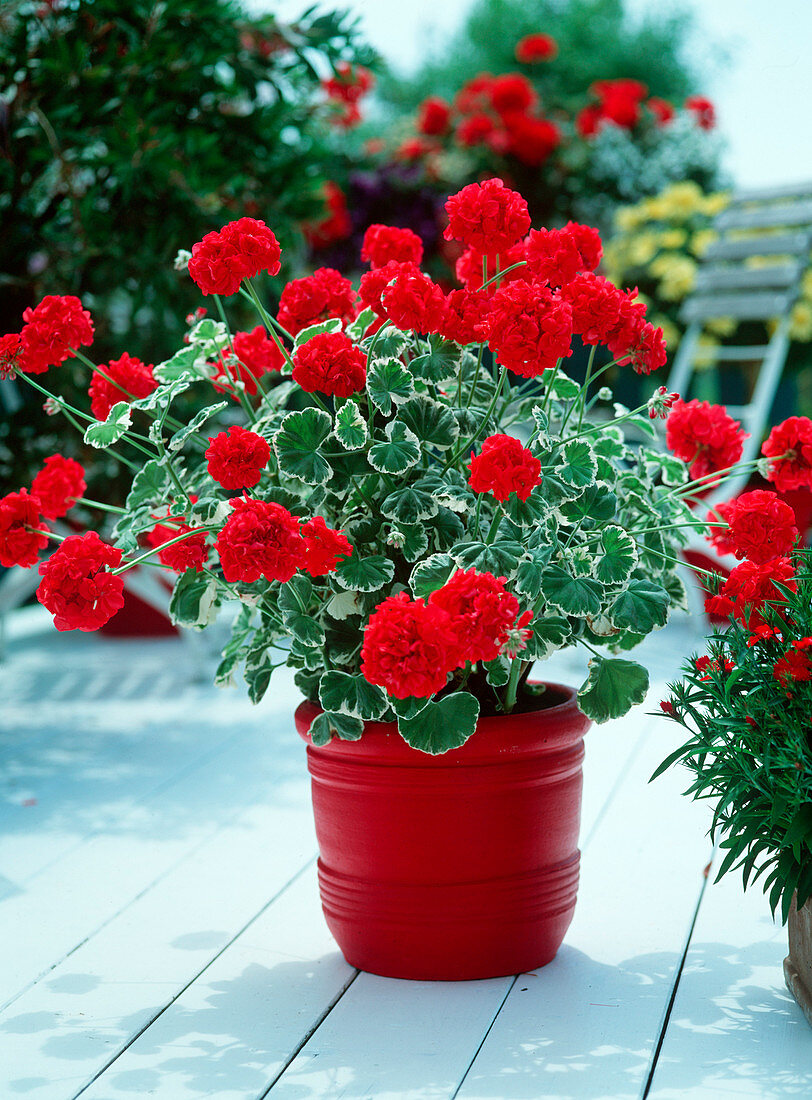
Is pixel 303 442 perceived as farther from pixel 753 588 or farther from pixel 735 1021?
pixel 735 1021

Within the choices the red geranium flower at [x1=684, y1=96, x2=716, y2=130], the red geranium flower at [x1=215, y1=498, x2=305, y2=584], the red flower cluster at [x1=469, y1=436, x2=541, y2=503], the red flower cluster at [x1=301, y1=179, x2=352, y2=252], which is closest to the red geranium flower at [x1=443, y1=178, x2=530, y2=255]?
the red flower cluster at [x1=469, y1=436, x2=541, y2=503]

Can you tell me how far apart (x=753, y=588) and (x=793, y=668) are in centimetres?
10

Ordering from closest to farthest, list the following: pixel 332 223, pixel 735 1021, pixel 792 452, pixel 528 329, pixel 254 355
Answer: pixel 528 329, pixel 735 1021, pixel 792 452, pixel 254 355, pixel 332 223

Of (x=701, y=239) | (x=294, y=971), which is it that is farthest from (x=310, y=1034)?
(x=701, y=239)

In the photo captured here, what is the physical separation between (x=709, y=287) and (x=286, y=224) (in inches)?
74.5

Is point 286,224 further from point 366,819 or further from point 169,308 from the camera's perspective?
point 366,819

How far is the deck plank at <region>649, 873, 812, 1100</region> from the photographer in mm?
1115

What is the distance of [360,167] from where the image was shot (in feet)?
12.8

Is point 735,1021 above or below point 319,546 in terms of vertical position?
below

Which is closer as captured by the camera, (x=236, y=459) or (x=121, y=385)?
(x=236, y=459)

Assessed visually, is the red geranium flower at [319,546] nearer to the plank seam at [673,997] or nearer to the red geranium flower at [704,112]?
the plank seam at [673,997]

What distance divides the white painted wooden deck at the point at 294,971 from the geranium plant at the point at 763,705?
0.62ft

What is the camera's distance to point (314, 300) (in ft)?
4.65

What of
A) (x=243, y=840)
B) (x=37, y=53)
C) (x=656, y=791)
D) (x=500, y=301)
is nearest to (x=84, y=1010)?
(x=243, y=840)
